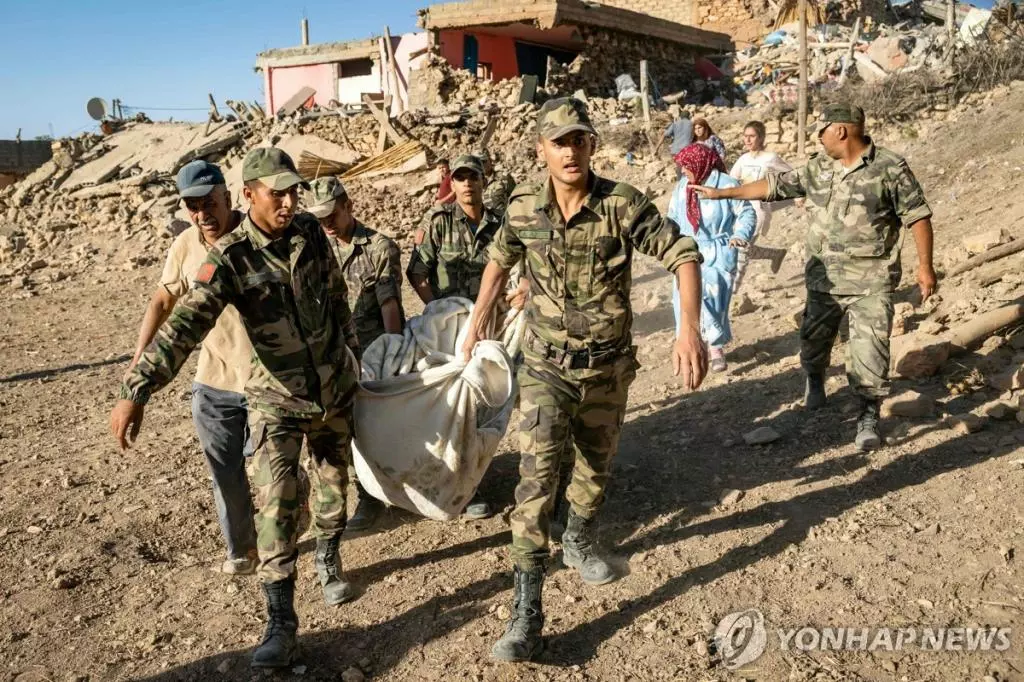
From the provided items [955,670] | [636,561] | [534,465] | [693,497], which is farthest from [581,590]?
[955,670]

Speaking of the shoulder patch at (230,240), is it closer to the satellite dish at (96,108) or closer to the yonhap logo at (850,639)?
the yonhap logo at (850,639)

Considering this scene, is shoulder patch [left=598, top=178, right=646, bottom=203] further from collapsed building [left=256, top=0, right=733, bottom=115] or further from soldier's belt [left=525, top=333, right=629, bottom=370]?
collapsed building [left=256, top=0, right=733, bottom=115]

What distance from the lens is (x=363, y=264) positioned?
4.25m

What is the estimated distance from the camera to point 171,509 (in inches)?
181

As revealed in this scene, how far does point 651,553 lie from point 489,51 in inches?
693

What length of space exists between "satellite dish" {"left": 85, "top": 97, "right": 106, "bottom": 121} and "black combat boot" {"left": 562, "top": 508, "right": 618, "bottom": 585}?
24.5 m

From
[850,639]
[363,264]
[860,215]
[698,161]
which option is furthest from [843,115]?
[850,639]

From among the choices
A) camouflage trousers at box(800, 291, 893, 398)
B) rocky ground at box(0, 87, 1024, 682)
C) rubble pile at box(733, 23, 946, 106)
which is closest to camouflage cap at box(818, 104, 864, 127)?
camouflage trousers at box(800, 291, 893, 398)

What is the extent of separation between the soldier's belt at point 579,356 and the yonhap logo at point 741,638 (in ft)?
3.61

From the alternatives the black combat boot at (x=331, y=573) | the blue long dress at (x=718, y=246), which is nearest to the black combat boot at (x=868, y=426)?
the blue long dress at (x=718, y=246)

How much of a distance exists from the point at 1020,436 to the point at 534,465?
9.63 ft

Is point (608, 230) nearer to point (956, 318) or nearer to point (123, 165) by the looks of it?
point (956, 318)

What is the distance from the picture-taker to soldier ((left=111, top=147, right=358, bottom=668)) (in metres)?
2.88

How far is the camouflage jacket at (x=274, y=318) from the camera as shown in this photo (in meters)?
2.86
